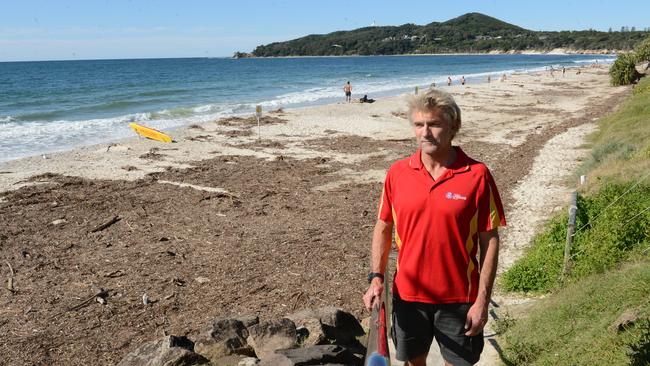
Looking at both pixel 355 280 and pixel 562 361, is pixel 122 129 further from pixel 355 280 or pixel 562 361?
pixel 562 361

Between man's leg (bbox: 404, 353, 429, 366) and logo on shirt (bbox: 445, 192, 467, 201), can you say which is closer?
logo on shirt (bbox: 445, 192, 467, 201)

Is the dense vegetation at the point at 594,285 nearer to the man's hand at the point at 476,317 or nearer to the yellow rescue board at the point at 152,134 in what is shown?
the man's hand at the point at 476,317

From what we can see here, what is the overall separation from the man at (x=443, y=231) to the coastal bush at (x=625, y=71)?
4574 centimetres

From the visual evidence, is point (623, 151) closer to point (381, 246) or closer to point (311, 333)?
point (311, 333)

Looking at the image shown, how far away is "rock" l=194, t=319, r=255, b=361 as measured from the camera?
542cm

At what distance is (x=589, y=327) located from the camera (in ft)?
15.7

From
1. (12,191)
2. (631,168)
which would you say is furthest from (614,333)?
(12,191)

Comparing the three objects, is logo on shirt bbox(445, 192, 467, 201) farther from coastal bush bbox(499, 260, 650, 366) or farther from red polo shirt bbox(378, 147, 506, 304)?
coastal bush bbox(499, 260, 650, 366)

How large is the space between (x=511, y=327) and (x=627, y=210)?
2537mm

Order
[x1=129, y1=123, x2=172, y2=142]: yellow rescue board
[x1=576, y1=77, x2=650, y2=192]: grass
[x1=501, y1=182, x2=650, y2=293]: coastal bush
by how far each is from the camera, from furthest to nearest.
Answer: [x1=129, y1=123, x2=172, y2=142]: yellow rescue board, [x1=576, y1=77, x2=650, y2=192]: grass, [x1=501, y1=182, x2=650, y2=293]: coastal bush

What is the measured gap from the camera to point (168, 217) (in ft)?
39.2

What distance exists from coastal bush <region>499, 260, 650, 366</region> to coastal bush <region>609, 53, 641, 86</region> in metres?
43.1

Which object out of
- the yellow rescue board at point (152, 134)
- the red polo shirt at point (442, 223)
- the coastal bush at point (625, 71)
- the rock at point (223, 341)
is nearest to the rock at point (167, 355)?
the rock at point (223, 341)

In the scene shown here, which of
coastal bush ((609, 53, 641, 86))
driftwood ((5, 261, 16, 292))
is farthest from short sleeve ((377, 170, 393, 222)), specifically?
coastal bush ((609, 53, 641, 86))
